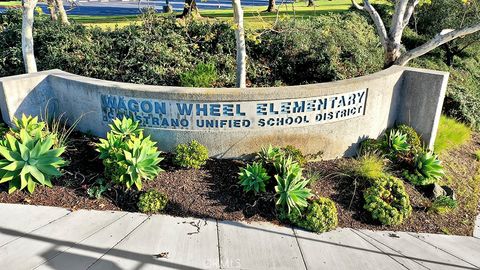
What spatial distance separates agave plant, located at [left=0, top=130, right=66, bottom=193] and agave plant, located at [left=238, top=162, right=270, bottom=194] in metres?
2.81

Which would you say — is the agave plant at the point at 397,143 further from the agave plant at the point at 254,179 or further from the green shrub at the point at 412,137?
the agave plant at the point at 254,179

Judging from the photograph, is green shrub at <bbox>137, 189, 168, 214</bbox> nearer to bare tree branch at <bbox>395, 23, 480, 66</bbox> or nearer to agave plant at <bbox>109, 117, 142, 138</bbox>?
agave plant at <bbox>109, 117, 142, 138</bbox>

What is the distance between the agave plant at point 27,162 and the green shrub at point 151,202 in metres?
1.38

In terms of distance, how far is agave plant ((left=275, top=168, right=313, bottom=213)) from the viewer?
5770 millimetres

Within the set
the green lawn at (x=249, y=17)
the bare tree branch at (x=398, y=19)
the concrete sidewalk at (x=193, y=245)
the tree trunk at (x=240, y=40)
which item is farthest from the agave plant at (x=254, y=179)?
the green lawn at (x=249, y=17)

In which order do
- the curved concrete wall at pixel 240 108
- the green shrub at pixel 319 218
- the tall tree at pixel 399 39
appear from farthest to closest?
the tall tree at pixel 399 39 → the curved concrete wall at pixel 240 108 → the green shrub at pixel 319 218

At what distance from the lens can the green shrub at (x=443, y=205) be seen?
651 cm

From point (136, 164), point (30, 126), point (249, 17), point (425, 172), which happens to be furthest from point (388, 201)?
point (249, 17)

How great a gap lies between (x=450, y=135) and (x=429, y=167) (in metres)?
2.45

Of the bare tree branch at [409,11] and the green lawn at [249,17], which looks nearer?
the bare tree branch at [409,11]

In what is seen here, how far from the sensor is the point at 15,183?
5.95 m

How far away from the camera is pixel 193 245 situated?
16.9ft

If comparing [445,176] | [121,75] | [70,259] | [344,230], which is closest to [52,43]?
[121,75]

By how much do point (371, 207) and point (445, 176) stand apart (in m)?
2.48
